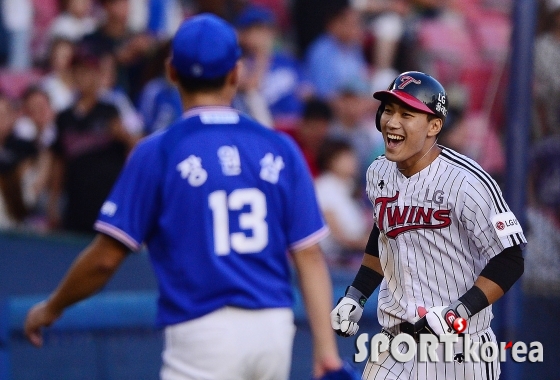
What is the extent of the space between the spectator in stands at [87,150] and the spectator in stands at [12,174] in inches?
17.3

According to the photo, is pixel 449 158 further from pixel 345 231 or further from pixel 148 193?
pixel 345 231

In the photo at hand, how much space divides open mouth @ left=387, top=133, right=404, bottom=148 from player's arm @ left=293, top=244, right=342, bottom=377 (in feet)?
1.31

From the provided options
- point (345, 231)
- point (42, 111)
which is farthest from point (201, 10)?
point (345, 231)

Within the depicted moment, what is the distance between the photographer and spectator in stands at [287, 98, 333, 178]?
801 cm

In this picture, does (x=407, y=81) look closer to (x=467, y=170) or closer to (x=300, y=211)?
(x=467, y=170)

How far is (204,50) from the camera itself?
2.93 meters

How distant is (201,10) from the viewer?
886cm

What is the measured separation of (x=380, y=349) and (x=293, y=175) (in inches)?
31.5

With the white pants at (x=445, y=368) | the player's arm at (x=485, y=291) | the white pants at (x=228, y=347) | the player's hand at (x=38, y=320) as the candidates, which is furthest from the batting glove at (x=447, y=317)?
the player's hand at (x=38, y=320)

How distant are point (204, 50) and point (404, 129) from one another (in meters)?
0.67

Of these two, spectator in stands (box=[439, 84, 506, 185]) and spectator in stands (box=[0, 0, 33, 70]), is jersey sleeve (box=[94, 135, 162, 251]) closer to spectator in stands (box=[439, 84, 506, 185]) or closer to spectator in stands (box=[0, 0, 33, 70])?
spectator in stands (box=[439, 84, 506, 185])

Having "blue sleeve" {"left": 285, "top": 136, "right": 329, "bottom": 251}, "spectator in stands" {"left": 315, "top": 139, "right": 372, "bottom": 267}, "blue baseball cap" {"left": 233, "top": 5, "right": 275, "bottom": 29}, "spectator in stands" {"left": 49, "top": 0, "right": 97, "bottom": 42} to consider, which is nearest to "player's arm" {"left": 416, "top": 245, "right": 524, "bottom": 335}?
"blue sleeve" {"left": 285, "top": 136, "right": 329, "bottom": 251}

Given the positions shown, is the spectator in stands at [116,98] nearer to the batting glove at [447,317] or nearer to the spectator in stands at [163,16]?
the spectator in stands at [163,16]

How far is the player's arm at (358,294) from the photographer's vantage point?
121 inches
